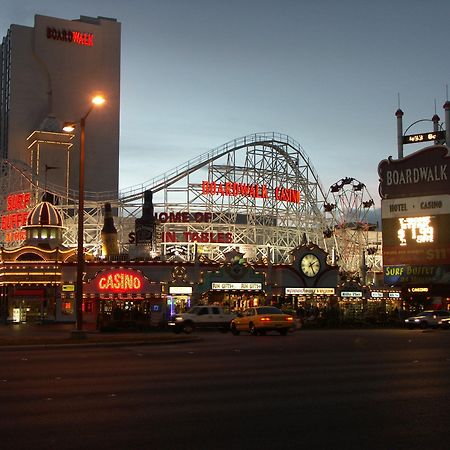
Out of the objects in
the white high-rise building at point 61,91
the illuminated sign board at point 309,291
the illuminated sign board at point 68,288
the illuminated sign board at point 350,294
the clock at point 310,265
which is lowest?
the illuminated sign board at point 350,294

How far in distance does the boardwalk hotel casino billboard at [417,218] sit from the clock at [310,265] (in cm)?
739

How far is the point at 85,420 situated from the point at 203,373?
679 centimetres

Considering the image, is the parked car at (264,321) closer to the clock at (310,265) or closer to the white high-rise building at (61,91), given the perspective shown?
the clock at (310,265)

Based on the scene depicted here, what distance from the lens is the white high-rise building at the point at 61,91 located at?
377ft

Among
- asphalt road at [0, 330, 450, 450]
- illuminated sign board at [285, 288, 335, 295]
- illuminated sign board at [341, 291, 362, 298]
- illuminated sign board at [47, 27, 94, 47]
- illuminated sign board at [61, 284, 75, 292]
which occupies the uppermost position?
illuminated sign board at [47, 27, 94, 47]

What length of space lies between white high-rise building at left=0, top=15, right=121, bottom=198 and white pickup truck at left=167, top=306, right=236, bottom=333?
75225mm

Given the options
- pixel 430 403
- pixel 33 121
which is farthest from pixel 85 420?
pixel 33 121

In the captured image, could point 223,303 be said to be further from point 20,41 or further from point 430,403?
point 20,41

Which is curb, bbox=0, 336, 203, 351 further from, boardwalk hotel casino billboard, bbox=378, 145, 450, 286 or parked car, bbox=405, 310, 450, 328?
boardwalk hotel casino billboard, bbox=378, 145, 450, 286

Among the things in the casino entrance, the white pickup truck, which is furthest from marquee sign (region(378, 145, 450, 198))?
the white pickup truck

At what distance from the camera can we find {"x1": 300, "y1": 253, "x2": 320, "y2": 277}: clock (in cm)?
6072

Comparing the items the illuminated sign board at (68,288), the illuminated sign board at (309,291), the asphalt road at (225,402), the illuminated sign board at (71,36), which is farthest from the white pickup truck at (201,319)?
the illuminated sign board at (71,36)

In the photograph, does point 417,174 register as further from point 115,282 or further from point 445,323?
point 115,282

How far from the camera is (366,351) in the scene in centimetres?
2480
